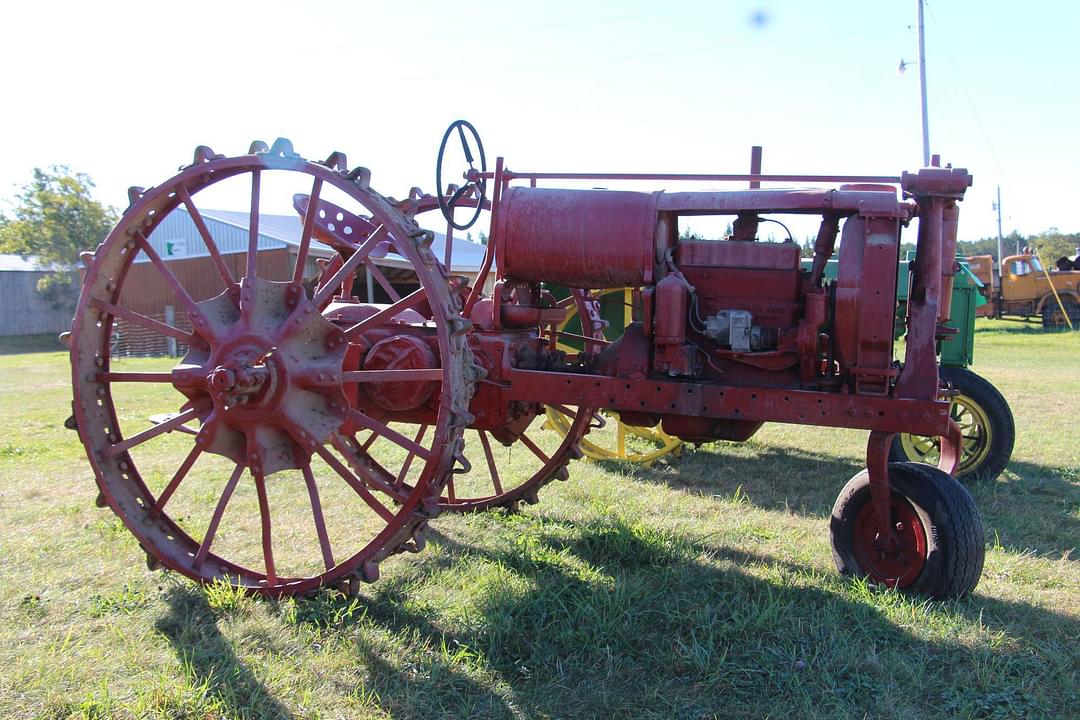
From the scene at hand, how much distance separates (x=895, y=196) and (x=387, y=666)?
2.70 meters

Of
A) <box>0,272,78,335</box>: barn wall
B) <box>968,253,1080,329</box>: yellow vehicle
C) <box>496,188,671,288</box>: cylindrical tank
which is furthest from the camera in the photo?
<box>0,272,78,335</box>: barn wall

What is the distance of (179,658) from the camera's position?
280 cm

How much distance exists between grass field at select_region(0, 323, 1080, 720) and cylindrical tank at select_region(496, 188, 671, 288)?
4.46 ft

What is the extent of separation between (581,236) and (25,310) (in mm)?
31682

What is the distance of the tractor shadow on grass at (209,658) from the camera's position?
2.50 meters

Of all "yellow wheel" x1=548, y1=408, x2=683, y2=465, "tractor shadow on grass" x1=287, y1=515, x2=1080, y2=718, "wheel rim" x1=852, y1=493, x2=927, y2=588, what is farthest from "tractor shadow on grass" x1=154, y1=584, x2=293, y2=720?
"yellow wheel" x1=548, y1=408, x2=683, y2=465

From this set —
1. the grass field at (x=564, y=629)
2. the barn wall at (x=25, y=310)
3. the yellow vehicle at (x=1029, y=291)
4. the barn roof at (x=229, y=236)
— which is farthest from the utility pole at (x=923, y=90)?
the barn wall at (x=25, y=310)

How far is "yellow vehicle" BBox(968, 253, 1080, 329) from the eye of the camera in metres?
21.9

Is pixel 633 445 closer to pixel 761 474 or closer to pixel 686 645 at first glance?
pixel 761 474

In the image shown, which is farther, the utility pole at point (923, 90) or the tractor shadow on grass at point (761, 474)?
the utility pole at point (923, 90)

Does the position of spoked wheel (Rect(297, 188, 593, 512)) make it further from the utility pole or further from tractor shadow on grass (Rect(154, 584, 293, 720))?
the utility pole

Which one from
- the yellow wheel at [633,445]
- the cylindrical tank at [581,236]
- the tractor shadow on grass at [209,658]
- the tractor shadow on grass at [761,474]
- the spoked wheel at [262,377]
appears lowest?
the tractor shadow on grass at [209,658]

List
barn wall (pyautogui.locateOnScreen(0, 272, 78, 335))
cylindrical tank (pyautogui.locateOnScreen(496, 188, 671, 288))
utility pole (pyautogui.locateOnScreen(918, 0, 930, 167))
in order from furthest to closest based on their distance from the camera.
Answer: barn wall (pyautogui.locateOnScreen(0, 272, 78, 335)) < utility pole (pyautogui.locateOnScreen(918, 0, 930, 167)) < cylindrical tank (pyautogui.locateOnScreen(496, 188, 671, 288))

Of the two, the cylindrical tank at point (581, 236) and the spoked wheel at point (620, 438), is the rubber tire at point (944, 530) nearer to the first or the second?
the cylindrical tank at point (581, 236)
